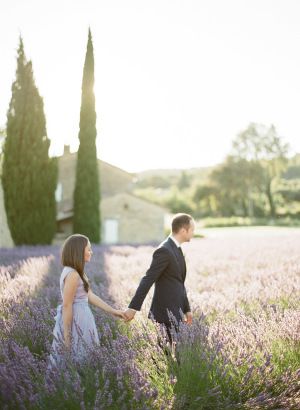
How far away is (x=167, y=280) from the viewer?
4250mm

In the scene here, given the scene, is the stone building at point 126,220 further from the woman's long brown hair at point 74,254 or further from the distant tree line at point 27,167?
the woman's long brown hair at point 74,254

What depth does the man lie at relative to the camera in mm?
4144

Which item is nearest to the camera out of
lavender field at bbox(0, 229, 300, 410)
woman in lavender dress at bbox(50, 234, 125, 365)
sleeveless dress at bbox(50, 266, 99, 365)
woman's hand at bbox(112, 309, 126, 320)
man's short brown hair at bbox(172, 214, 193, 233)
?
lavender field at bbox(0, 229, 300, 410)

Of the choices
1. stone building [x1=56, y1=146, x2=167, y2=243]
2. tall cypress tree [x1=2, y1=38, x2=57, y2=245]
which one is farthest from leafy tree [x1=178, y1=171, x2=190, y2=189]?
tall cypress tree [x1=2, y1=38, x2=57, y2=245]

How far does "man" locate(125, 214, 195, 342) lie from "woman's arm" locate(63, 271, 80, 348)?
1.90 ft

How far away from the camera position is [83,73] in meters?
24.1

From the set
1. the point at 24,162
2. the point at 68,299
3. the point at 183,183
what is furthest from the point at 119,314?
the point at 183,183

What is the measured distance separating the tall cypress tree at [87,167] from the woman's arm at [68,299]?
1998cm

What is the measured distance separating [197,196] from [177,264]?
66.9m

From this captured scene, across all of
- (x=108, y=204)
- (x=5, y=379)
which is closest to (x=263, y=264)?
(x=5, y=379)

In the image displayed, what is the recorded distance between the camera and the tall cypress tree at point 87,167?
2388 centimetres

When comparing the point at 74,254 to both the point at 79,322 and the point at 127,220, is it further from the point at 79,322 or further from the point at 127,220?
the point at 127,220

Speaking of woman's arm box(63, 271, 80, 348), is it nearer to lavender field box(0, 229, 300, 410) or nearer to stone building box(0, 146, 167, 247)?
lavender field box(0, 229, 300, 410)

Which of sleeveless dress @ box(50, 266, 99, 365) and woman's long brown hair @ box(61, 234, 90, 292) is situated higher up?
woman's long brown hair @ box(61, 234, 90, 292)
